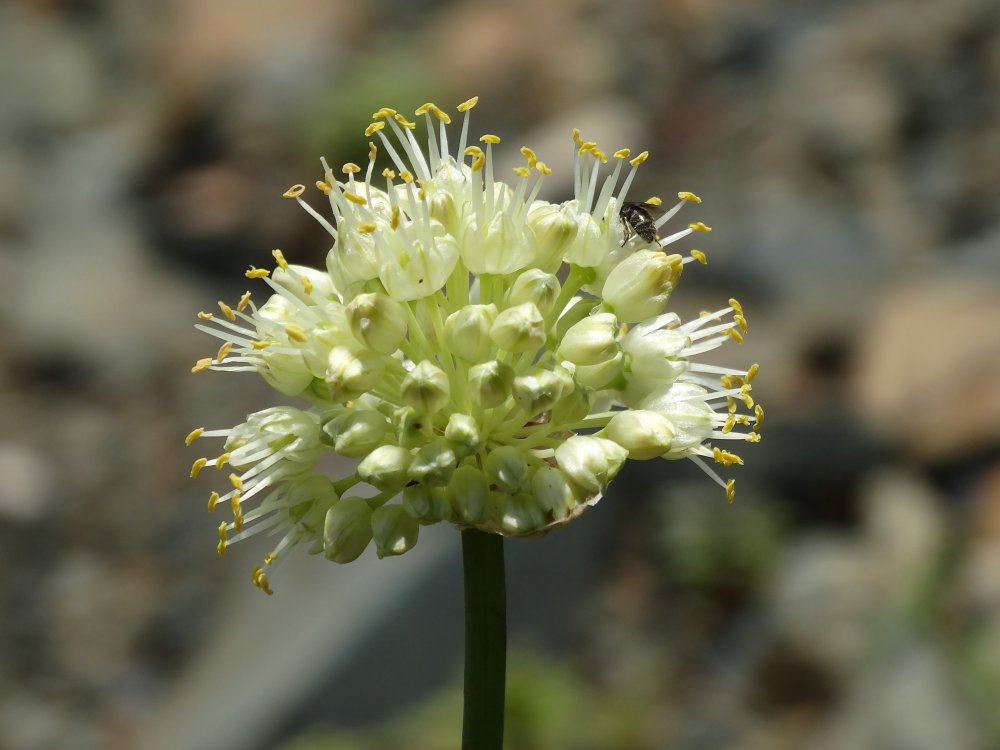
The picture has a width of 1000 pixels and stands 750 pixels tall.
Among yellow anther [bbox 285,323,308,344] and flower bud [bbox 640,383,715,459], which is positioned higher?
yellow anther [bbox 285,323,308,344]

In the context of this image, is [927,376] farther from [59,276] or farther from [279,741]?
[59,276]

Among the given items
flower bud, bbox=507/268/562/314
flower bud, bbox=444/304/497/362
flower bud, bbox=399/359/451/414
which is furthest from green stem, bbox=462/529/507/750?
flower bud, bbox=507/268/562/314

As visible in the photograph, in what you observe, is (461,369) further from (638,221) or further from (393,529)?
(638,221)

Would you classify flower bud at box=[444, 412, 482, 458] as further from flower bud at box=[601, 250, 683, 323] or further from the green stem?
flower bud at box=[601, 250, 683, 323]

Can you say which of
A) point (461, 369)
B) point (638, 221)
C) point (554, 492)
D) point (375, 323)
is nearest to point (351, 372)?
point (375, 323)

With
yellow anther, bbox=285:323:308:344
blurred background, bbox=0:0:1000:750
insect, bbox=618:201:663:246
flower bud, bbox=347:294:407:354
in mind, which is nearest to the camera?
flower bud, bbox=347:294:407:354

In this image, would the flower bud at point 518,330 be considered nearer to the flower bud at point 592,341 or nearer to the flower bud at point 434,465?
the flower bud at point 592,341
